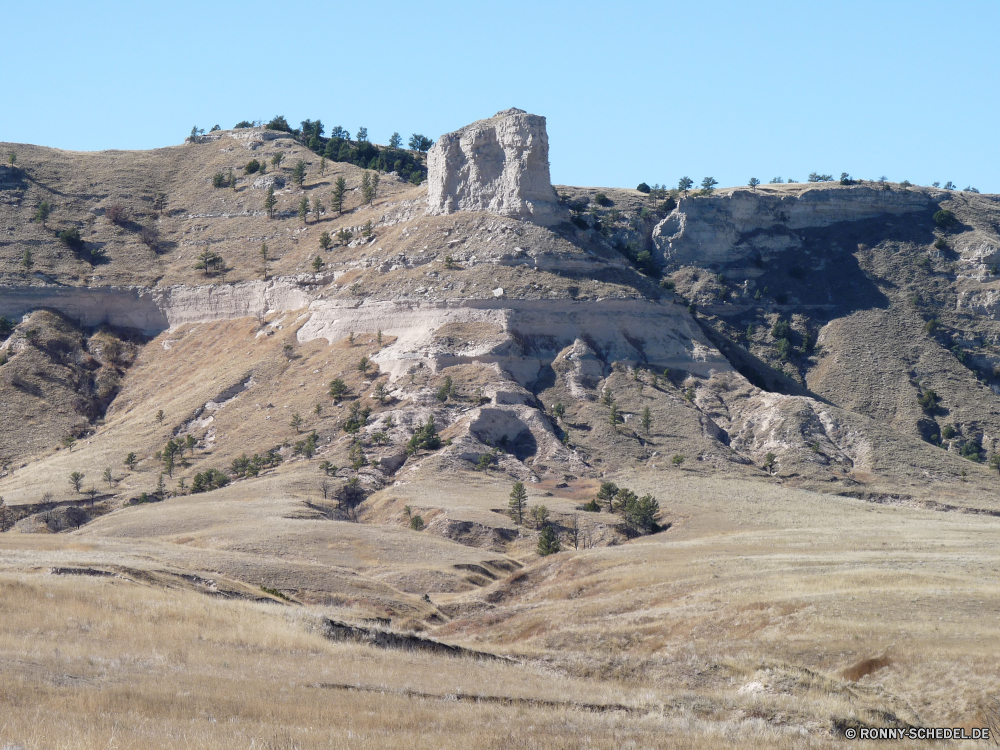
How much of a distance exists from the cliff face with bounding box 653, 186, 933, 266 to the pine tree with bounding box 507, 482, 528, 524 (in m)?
71.2

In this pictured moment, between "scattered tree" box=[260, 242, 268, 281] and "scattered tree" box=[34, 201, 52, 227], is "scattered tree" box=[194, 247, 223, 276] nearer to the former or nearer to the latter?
"scattered tree" box=[260, 242, 268, 281]

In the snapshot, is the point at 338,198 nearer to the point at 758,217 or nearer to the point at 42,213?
the point at 42,213

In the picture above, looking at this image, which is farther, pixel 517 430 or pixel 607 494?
pixel 517 430

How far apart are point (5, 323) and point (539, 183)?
5001 centimetres

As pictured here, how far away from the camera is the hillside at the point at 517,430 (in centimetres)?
2566

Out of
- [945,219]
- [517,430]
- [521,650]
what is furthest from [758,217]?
[521,650]

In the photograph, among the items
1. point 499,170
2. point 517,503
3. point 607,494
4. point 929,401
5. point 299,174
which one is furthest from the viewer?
point 299,174

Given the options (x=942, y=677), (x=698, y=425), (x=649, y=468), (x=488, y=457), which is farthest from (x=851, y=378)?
(x=942, y=677)

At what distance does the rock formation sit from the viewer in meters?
102

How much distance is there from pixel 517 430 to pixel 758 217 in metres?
66.3

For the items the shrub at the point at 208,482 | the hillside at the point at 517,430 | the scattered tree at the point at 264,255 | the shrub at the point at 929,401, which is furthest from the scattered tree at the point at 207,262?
the shrub at the point at 929,401

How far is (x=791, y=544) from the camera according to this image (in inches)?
2007

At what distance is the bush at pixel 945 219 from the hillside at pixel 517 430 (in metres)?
0.39

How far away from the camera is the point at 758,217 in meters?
134
